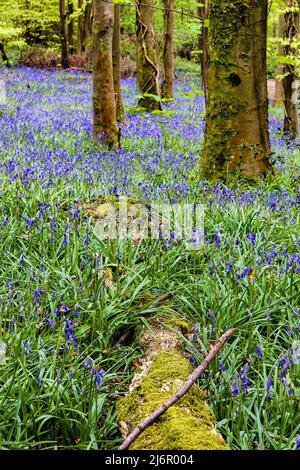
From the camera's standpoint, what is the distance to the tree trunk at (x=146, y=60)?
11.4 m

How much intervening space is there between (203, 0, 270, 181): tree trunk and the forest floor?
338 millimetres

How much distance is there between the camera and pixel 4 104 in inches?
428

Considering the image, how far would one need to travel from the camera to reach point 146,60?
37.7ft

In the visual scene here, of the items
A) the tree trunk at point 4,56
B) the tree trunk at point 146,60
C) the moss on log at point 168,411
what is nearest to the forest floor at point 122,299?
the moss on log at point 168,411

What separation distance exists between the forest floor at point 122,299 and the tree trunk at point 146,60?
595cm

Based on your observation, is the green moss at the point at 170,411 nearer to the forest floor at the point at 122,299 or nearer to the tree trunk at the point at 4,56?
the forest floor at the point at 122,299

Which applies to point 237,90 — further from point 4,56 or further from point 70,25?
point 70,25

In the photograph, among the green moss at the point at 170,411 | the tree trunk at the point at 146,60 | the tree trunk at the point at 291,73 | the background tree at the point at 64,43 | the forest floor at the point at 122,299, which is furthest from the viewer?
the background tree at the point at 64,43

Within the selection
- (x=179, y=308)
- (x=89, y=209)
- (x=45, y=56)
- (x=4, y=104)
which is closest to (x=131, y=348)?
(x=179, y=308)

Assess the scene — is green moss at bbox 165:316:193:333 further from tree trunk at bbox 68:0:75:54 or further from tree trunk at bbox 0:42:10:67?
tree trunk at bbox 68:0:75:54

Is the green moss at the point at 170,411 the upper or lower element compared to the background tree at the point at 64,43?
lower

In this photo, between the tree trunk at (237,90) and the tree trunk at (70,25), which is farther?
the tree trunk at (70,25)

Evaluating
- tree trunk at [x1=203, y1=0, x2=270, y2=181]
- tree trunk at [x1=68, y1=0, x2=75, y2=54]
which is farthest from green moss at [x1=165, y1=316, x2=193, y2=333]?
tree trunk at [x1=68, y1=0, x2=75, y2=54]
